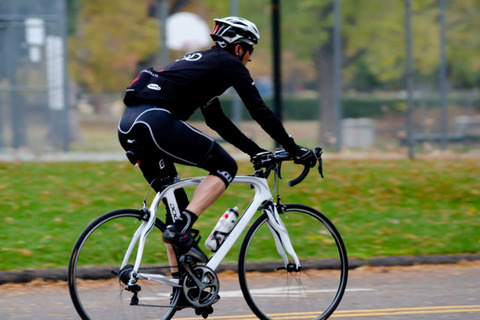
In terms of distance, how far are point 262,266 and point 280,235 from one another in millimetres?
227

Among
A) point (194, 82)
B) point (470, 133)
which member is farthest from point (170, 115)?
point (470, 133)

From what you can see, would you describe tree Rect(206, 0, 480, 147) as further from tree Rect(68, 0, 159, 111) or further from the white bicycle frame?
the white bicycle frame

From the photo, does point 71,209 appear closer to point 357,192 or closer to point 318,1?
point 357,192

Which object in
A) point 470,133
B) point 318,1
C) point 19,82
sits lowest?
point 470,133

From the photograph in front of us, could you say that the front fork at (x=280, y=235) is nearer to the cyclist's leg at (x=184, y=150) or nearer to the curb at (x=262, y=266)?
the curb at (x=262, y=266)

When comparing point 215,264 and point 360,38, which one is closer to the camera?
point 215,264

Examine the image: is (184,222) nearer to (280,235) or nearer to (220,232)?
(220,232)

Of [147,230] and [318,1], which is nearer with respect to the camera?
[147,230]

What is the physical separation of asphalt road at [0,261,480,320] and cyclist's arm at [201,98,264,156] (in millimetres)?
1023

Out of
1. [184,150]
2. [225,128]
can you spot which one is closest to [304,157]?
[225,128]

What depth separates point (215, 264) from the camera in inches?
212

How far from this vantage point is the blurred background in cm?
1856

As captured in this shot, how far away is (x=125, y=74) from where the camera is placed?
1912cm

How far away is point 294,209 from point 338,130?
1400 cm
